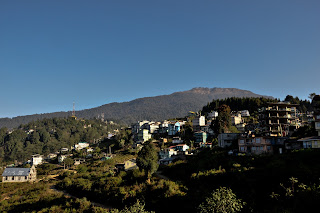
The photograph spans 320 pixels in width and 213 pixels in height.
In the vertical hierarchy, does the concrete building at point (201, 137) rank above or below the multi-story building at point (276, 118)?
below

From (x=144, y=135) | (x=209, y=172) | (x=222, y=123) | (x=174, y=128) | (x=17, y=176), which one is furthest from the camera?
Answer: (x=144, y=135)

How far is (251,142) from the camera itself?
4744 centimetres

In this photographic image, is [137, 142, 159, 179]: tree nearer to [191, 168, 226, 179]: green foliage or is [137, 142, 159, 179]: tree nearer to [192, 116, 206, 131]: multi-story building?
[191, 168, 226, 179]: green foliage

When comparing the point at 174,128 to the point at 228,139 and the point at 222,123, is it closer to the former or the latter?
the point at 222,123

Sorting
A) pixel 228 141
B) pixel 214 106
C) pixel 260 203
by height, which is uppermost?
pixel 214 106

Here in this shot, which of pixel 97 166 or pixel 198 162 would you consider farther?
pixel 97 166

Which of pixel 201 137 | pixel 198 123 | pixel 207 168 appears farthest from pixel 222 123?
pixel 198 123

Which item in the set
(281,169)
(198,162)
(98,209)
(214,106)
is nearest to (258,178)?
(281,169)

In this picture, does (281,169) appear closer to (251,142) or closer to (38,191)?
(251,142)

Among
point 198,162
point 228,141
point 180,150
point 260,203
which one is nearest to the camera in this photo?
point 260,203

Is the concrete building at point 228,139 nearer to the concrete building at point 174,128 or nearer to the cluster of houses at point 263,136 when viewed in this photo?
the cluster of houses at point 263,136

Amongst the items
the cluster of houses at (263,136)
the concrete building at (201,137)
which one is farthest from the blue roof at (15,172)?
the concrete building at (201,137)

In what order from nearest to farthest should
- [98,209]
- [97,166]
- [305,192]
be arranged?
[305,192] < [98,209] < [97,166]

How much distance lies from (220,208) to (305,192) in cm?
1327
